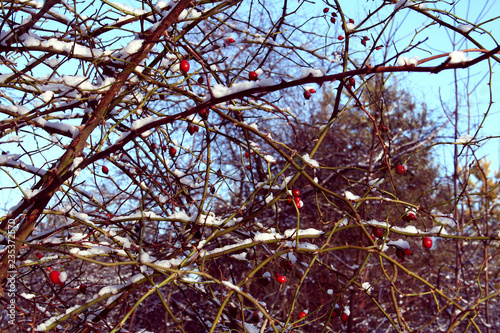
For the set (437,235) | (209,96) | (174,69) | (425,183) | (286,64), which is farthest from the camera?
(425,183)

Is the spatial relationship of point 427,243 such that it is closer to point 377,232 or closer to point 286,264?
point 377,232

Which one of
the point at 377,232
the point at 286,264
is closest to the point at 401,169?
the point at 377,232

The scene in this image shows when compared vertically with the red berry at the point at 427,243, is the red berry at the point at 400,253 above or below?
below

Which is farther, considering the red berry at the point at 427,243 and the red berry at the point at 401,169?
the red berry at the point at 401,169

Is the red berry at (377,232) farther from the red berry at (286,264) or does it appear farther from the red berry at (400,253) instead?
the red berry at (286,264)

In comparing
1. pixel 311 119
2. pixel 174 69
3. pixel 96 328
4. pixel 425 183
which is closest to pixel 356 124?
pixel 311 119

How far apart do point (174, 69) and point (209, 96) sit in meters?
0.75

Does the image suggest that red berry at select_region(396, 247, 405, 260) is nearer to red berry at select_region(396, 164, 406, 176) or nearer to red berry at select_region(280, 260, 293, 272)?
red berry at select_region(396, 164, 406, 176)

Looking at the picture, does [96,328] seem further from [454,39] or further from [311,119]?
[311,119]

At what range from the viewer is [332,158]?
749 centimetres

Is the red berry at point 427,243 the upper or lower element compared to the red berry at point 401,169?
lower

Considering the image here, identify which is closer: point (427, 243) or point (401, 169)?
point (427, 243)

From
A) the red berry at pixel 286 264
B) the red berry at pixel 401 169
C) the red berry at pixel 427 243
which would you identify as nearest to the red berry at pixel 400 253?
the red berry at pixel 427 243

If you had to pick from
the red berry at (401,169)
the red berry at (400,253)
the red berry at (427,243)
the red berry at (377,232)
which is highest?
the red berry at (401,169)
